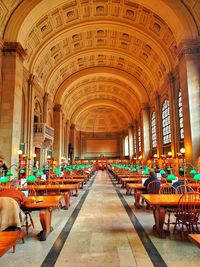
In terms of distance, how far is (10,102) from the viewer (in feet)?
38.5

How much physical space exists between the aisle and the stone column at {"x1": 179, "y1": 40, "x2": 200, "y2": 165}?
7607 millimetres

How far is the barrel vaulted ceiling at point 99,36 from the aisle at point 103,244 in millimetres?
11488

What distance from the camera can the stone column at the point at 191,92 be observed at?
12.0 meters

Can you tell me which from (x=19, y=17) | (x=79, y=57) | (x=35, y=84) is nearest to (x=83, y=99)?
(x=79, y=57)

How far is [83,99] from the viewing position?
35.1 m

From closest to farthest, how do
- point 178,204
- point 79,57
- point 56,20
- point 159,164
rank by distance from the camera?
point 178,204, point 56,20, point 159,164, point 79,57

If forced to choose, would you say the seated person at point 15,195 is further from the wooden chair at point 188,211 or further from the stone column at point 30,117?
the stone column at point 30,117

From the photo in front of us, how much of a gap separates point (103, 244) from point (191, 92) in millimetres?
10926

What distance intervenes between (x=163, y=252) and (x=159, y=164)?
1651 centimetres

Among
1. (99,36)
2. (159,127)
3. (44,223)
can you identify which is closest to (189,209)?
(44,223)


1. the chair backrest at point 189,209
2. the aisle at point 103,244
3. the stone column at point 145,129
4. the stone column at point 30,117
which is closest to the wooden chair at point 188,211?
the chair backrest at point 189,209

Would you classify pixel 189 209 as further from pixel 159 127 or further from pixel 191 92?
pixel 159 127

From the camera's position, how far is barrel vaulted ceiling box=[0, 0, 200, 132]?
12.5 meters

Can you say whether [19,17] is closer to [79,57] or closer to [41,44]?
[41,44]
